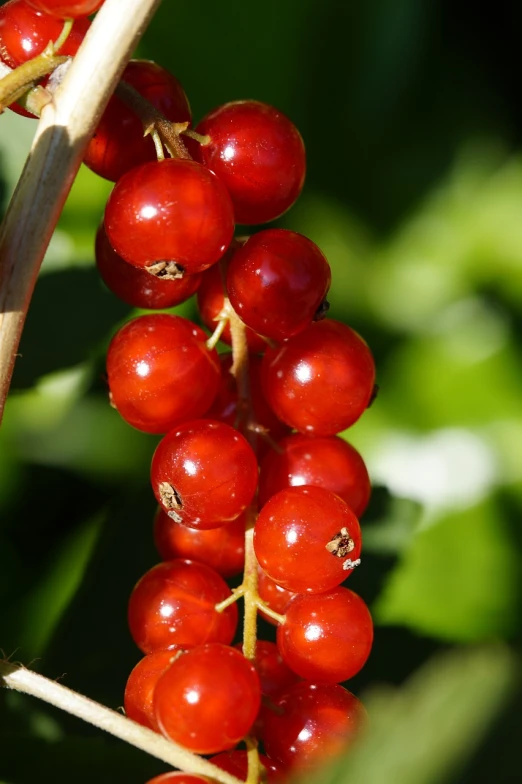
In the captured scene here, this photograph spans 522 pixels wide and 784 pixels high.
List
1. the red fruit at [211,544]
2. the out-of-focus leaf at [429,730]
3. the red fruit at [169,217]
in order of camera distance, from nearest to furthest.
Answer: the out-of-focus leaf at [429,730], the red fruit at [169,217], the red fruit at [211,544]

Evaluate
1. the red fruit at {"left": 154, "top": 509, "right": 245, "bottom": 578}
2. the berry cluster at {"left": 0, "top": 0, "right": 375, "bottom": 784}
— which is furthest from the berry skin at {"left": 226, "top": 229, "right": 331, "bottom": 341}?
the red fruit at {"left": 154, "top": 509, "right": 245, "bottom": 578}

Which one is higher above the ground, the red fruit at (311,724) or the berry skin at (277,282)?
the berry skin at (277,282)

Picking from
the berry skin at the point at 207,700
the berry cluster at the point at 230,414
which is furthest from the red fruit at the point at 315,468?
the berry skin at the point at 207,700

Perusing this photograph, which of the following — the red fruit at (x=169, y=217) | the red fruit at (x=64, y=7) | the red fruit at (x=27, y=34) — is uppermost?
the red fruit at (x=64, y=7)

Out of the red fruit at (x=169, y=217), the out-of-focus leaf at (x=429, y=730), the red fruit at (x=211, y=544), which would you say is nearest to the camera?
the out-of-focus leaf at (x=429, y=730)

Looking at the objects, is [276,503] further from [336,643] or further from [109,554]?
[109,554]

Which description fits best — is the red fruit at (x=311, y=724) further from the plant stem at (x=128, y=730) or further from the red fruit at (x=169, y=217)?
the red fruit at (x=169, y=217)
